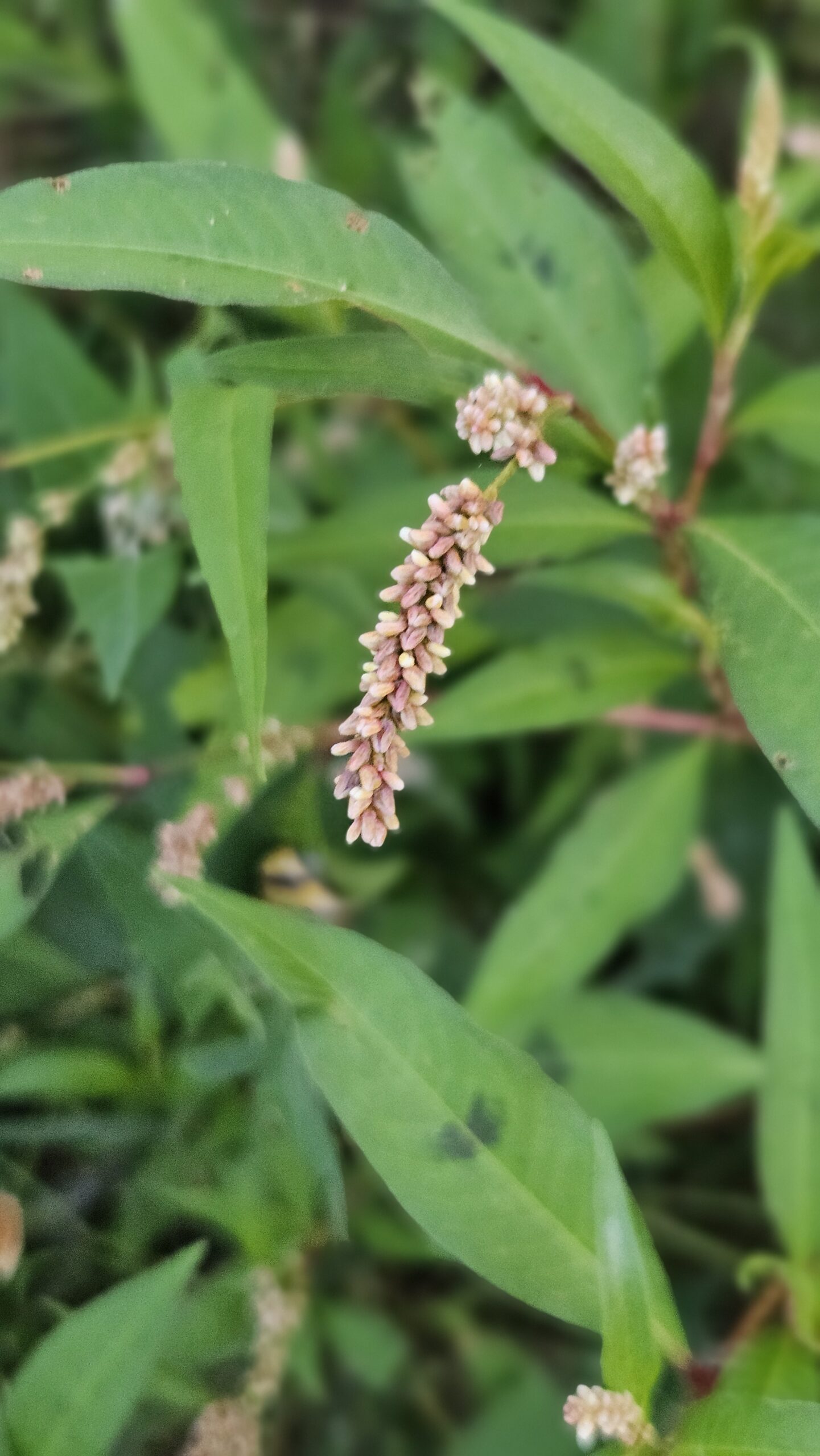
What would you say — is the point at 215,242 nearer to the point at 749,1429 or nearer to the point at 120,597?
the point at 120,597

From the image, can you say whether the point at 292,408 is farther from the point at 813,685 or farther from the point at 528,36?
the point at 813,685

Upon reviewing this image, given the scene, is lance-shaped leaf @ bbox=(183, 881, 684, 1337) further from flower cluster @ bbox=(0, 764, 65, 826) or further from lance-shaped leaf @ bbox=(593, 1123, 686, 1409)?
flower cluster @ bbox=(0, 764, 65, 826)

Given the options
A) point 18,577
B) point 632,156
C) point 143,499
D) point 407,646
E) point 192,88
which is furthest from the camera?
point 192,88

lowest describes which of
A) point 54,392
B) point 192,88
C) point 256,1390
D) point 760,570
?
point 256,1390

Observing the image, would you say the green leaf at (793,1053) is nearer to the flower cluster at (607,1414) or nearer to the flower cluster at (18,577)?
the flower cluster at (607,1414)

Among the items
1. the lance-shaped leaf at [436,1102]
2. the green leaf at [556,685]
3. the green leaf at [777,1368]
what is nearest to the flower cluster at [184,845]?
the lance-shaped leaf at [436,1102]

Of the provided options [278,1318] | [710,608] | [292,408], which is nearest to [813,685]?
[710,608]

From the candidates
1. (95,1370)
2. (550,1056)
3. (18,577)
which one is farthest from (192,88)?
(95,1370)
